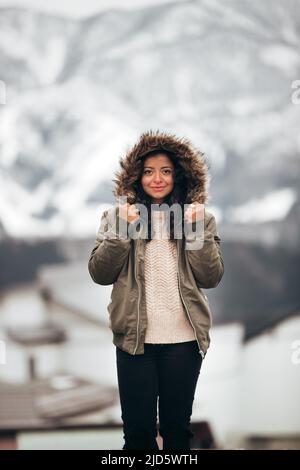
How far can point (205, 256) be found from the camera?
166 cm

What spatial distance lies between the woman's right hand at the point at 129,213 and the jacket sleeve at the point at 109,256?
0.18 feet

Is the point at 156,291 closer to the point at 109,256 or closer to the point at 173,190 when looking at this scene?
the point at 109,256

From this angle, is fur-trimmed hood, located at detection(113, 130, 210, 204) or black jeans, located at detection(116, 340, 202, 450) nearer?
black jeans, located at detection(116, 340, 202, 450)

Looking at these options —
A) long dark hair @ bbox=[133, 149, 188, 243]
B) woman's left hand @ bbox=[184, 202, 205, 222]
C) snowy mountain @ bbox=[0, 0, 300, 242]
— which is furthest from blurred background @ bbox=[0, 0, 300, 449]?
woman's left hand @ bbox=[184, 202, 205, 222]

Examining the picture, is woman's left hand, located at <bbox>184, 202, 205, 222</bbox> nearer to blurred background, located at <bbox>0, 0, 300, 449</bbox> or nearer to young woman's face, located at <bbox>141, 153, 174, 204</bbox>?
young woman's face, located at <bbox>141, 153, 174, 204</bbox>

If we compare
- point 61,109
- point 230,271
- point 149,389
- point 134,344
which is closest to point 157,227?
point 134,344

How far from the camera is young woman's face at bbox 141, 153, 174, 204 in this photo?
5.70ft

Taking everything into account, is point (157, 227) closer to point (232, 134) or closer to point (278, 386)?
point (232, 134)

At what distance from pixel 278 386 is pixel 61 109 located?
1626 millimetres

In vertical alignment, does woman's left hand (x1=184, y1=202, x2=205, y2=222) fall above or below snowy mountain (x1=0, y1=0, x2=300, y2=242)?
below

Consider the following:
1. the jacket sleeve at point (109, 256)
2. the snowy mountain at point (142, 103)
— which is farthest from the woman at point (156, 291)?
the snowy mountain at point (142, 103)

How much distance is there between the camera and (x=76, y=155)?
101 inches

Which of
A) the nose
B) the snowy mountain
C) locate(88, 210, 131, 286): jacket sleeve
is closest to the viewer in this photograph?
locate(88, 210, 131, 286): jacket sleeve

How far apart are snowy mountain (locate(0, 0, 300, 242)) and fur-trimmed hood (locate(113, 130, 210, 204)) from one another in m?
0.79
